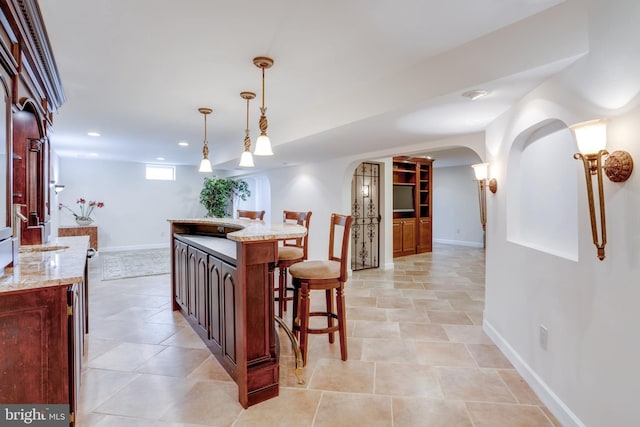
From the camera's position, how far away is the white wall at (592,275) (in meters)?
1.43

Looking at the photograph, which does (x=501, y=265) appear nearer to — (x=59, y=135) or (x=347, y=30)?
(x=347, y=30)

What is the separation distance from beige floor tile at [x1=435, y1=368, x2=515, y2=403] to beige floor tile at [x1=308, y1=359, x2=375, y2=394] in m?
0.53

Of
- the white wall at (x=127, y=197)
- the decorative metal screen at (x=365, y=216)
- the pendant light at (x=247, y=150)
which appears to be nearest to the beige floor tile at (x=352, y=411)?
the pendant light at (x=247, y=150)

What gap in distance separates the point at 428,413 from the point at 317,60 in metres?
2.56

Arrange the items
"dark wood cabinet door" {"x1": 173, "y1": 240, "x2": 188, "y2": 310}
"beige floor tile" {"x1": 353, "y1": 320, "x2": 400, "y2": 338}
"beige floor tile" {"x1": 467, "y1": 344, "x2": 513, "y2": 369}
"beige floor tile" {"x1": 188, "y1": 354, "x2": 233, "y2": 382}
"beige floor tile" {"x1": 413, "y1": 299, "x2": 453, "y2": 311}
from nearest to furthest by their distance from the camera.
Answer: "beige floor tile" {"x1": 188, "y1": 354, "x2": 233, "y2": 382} < "beige floor tile" {"x1": 467, "y1": 344, "x2": 513, "y2": 369} < "beige floor tile" {"x1": 353, "y1": 320, "x2": 400, "y2": 338} < "dark wood cabinet door" {"x1": 173, "y1": 240, "x2": 188, "y2": 310} < "beige floor tile" {"x1": 413, "y1": 299, "x2": 453, "y2": 311}

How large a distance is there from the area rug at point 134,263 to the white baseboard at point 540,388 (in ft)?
17.3

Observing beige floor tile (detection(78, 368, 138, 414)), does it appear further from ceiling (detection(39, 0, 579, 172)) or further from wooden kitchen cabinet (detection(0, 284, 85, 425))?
ceiling (detection(39, 0, 579, 172))

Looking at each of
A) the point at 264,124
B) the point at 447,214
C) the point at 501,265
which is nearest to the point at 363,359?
the point at 501,265

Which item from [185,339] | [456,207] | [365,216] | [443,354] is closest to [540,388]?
[443,354]

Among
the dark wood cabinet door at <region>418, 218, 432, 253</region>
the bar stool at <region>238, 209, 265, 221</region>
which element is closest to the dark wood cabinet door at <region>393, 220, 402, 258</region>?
the dark wood cabinet door at <region>418, 218, 432, 253</region>

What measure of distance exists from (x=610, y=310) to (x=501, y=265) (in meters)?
1.41

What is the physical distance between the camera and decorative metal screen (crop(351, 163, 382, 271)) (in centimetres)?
605

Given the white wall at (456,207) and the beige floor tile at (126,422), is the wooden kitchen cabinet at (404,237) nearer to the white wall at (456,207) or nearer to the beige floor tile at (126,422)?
the white wall at (456,207)

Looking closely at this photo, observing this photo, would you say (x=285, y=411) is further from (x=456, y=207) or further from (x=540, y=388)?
(x=456, y=207)
